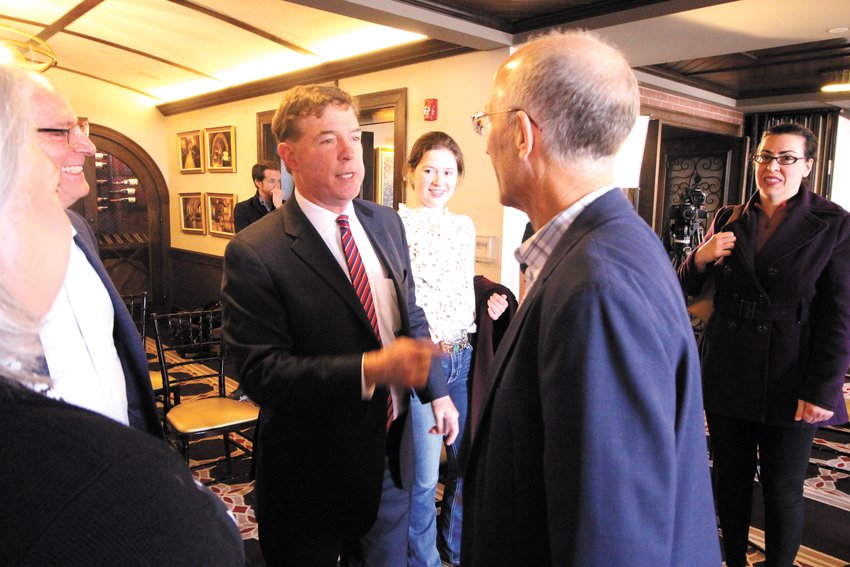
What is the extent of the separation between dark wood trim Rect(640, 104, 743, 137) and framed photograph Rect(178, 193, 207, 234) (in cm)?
564

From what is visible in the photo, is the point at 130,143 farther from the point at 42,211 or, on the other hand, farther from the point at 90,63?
the point at 42,211

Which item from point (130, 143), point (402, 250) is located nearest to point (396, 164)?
point (402, 250)

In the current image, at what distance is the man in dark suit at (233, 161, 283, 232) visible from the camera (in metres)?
4.77

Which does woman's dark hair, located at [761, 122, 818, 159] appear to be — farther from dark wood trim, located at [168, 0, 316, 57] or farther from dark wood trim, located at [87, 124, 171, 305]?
dark wood trim, located at [87, 124, 171, 305]

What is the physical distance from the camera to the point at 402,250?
1.99 m

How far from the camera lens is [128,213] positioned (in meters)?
8.16

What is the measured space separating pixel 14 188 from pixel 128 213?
28.0ft

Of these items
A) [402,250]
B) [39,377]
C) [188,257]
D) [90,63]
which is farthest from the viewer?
[188,257]

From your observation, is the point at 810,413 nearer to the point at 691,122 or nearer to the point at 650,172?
the point at 650,172

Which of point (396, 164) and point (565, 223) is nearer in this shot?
point (565, 223)

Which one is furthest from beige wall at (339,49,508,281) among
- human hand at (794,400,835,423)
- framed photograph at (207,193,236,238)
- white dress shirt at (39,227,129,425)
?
framed photograph at (207,193,236,238)

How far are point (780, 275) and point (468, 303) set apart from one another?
49.5 inches

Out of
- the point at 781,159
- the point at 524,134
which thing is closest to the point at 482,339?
the point at 781,159

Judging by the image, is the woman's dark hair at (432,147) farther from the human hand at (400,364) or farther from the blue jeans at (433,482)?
the human hand at (400,364)
